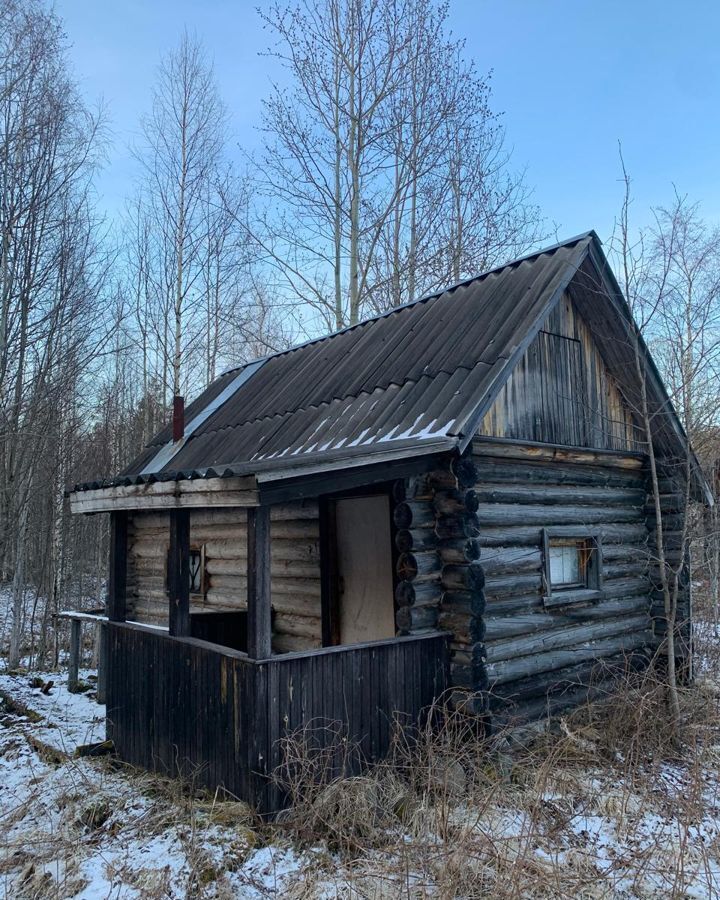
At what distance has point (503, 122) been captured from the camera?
18.6 meters

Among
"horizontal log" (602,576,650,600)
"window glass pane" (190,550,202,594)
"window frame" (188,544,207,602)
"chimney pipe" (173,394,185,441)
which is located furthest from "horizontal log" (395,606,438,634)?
"chimney pipe" (173,394,185,441)

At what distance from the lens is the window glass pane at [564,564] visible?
8289mm

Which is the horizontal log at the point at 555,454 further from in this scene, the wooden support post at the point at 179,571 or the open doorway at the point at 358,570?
the wooden support post at the point at 179,571

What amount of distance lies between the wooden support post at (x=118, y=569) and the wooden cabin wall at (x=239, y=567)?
144cm

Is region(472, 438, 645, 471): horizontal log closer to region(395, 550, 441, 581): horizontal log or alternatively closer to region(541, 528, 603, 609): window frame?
region(541, 528, 603, 609): window frame

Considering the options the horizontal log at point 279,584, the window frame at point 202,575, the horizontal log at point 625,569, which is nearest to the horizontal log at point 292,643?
the horizontal log at point 279,584

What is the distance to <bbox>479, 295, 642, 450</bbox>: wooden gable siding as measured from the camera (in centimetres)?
757

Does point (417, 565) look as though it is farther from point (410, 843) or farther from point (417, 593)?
point (410, 843)

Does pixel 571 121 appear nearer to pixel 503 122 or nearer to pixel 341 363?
pixel 503 122

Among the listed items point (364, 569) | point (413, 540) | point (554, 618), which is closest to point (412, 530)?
point (413, 540)

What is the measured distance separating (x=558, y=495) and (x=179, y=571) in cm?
447

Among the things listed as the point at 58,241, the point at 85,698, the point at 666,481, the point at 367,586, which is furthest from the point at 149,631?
the point at 58,241

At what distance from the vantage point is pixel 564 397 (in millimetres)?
8312

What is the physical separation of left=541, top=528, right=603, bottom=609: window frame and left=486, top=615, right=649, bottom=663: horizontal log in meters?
0.34
